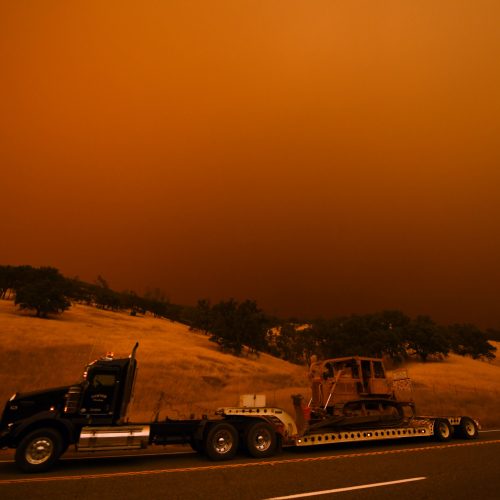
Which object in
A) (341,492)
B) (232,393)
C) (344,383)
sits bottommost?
(232,393)

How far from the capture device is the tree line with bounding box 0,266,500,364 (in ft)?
174

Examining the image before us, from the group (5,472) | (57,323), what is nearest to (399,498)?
(5,472)

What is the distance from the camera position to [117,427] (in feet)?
35.7

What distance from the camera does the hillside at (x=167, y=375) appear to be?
26406mm

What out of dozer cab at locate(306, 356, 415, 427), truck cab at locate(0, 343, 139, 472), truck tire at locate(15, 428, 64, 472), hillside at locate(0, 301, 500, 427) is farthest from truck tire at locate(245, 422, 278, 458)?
hillside at locate(0, 301, 500, 427)

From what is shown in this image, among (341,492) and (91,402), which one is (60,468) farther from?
(341,492)

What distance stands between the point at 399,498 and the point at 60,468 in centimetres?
822

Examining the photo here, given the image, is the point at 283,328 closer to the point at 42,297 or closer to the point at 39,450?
the point at 42,297

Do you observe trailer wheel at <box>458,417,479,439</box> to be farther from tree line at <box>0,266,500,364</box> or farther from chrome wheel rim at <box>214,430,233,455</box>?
tree line at <box>0,266,500,364</box>

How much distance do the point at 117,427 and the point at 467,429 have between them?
1289 cm

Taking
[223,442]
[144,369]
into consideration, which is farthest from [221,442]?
[144,369]

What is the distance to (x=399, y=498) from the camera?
297 inches

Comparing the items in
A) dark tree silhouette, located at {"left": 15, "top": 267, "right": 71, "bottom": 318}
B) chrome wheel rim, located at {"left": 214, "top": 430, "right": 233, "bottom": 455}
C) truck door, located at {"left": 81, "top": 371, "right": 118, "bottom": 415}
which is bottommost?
chrome wheel rim, located at {"left": 214, "top": 430, "right": 233, "bottom": 455}

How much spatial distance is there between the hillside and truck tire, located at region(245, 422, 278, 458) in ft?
29.1
